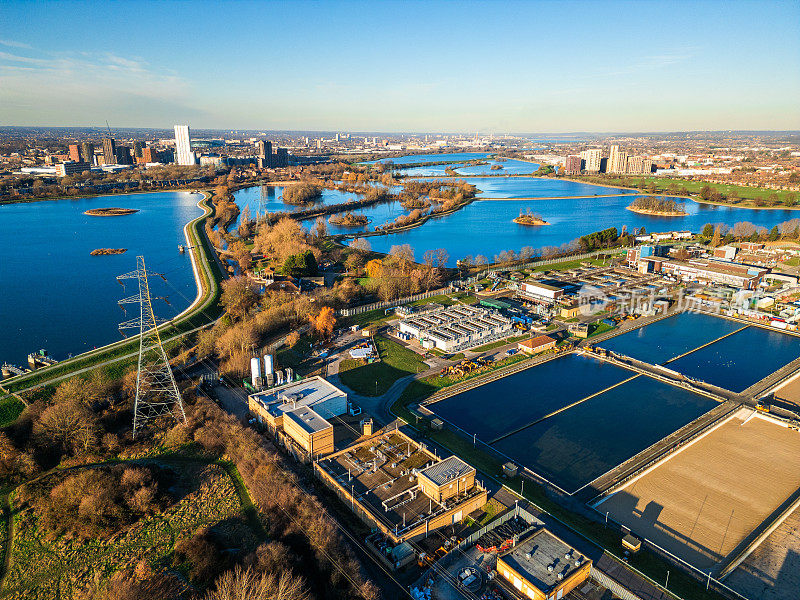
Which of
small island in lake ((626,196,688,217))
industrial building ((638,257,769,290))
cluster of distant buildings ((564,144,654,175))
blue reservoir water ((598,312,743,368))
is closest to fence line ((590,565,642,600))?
blue reservoir water ((598,312,743,368))

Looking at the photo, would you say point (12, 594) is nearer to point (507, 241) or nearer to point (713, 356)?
point (713, 356)

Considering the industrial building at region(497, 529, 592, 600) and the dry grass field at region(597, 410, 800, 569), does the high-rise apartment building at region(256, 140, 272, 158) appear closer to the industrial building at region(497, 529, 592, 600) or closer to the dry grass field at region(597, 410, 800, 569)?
the dry grass field at region(597, 410, 800, 569)

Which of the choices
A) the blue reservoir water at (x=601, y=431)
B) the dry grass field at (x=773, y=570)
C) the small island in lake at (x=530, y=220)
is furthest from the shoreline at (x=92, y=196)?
the dry grass field at (x=773, y=570)

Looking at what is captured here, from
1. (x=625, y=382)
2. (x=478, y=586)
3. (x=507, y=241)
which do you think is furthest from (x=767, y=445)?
(x=507, y=241)

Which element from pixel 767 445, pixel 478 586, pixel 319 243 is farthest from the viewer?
pixel 319 243

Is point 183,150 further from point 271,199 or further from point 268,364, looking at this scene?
point 268,364
